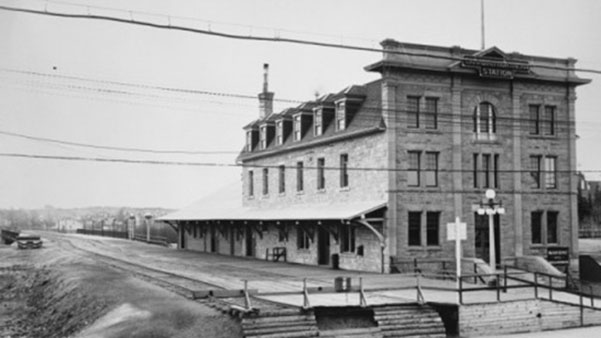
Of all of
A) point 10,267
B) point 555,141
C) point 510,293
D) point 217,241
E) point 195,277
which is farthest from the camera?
point 217,241

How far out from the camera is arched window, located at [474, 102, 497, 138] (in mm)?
37188

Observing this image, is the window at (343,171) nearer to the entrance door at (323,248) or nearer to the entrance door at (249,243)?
the entrance door at (323,248)

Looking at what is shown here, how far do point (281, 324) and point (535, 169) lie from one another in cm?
2230

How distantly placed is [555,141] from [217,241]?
27111 mm

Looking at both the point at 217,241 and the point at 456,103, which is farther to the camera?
the point at 217,241

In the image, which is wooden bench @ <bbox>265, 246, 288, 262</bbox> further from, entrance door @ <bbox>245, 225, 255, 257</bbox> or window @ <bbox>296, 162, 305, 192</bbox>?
entrance door @ <bbox>245, 225, 255, 257</bbox>

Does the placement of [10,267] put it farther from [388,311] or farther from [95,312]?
[388,311]

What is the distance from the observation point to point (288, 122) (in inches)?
1898

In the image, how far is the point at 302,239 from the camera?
142ft

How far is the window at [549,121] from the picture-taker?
128 ft

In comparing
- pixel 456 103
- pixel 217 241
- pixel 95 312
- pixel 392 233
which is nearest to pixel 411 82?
pixel 456 103

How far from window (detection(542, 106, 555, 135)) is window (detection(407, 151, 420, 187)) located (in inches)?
300

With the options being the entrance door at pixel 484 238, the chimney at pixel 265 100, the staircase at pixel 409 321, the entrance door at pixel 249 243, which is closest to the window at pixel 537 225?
the entrance door at pixel 484 238

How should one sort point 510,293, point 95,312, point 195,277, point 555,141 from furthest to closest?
point 555,141
point 195,277
point 510,293
point 95,312
